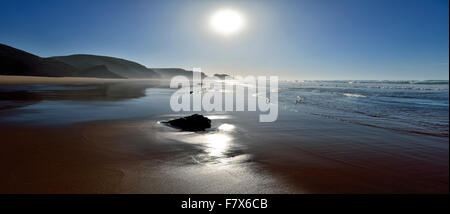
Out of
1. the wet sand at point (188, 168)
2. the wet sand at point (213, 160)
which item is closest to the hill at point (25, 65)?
Answer: the wet sand at point (213, 160)

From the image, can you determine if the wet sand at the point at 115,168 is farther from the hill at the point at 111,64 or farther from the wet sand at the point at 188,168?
the hill at the point at 111,64

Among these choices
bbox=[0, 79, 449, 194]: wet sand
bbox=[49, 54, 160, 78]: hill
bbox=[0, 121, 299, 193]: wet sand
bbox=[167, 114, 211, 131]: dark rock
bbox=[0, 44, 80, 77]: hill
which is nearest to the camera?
bbox=[0, 121, 299, 193]: wet sand

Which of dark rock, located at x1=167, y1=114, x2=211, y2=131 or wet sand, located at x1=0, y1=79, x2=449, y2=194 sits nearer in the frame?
wet sand, located at x1=0, y1=79, x2=449, y2=194

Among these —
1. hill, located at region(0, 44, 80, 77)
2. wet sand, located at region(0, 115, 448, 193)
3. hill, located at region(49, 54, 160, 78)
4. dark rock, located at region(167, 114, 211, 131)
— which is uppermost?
hill, located at region(49, 54, 160, 78)

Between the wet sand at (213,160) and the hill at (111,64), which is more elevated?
the hill at (111,64)

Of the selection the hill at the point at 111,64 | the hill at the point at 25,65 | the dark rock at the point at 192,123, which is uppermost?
the hill at the point at 111,64

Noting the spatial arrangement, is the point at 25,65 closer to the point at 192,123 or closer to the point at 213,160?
the point at 192,123

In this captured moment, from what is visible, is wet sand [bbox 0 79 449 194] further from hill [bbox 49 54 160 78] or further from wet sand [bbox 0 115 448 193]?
hill [bbox 49 54 160 78]

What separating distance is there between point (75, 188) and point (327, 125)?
7637 mm

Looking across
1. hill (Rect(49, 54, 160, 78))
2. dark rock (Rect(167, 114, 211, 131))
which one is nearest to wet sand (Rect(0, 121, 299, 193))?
dark rock (Rect(167, 114, 211, 131))

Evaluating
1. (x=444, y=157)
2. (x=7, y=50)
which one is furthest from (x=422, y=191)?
(x=7, y=50)

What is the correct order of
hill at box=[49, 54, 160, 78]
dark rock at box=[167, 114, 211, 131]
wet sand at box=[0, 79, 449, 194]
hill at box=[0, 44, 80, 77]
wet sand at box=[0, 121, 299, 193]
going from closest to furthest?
1. wet sand at box=[0, 121, 299, 193]
2. wet sand at box=[0, 79, 449, 194]
3. dark rock at box=[167, 114, 211, 131]
4. hill at box=[0, 44, 80, 77]
5. hill at box=[49, 54, 160, 78]

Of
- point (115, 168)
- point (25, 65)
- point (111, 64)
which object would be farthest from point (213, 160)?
point (111, 64)

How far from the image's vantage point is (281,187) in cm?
297
